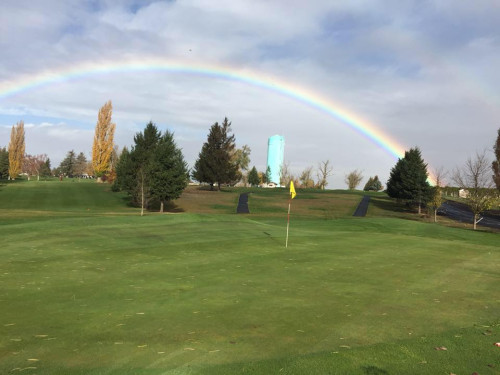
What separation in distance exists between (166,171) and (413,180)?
42.4 metres

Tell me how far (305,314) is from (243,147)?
160m

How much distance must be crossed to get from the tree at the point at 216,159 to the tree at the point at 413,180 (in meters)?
37.4

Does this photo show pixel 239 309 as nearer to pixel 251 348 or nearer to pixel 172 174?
pixel 251 348

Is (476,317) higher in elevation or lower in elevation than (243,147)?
lower

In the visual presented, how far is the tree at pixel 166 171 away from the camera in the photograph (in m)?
47.9

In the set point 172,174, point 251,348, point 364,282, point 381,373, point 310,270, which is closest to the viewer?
point 381,373

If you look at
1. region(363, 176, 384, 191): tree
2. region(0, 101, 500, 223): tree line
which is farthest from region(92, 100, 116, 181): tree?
region(363, 176, 384, 191): tree

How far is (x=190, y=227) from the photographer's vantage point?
27.0 meters

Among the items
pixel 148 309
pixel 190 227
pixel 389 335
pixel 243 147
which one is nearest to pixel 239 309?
pixel 148 309

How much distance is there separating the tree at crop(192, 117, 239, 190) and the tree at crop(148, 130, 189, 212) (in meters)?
38.9

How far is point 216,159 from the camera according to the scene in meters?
89.0

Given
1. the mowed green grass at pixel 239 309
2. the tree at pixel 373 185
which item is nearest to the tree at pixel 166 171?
the mowed green grass at pixel 239 309

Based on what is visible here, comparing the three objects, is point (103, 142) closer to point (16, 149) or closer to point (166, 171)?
point (16, 149)

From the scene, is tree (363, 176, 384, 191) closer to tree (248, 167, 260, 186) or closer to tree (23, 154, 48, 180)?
tree (248, 167, 260, 186)
